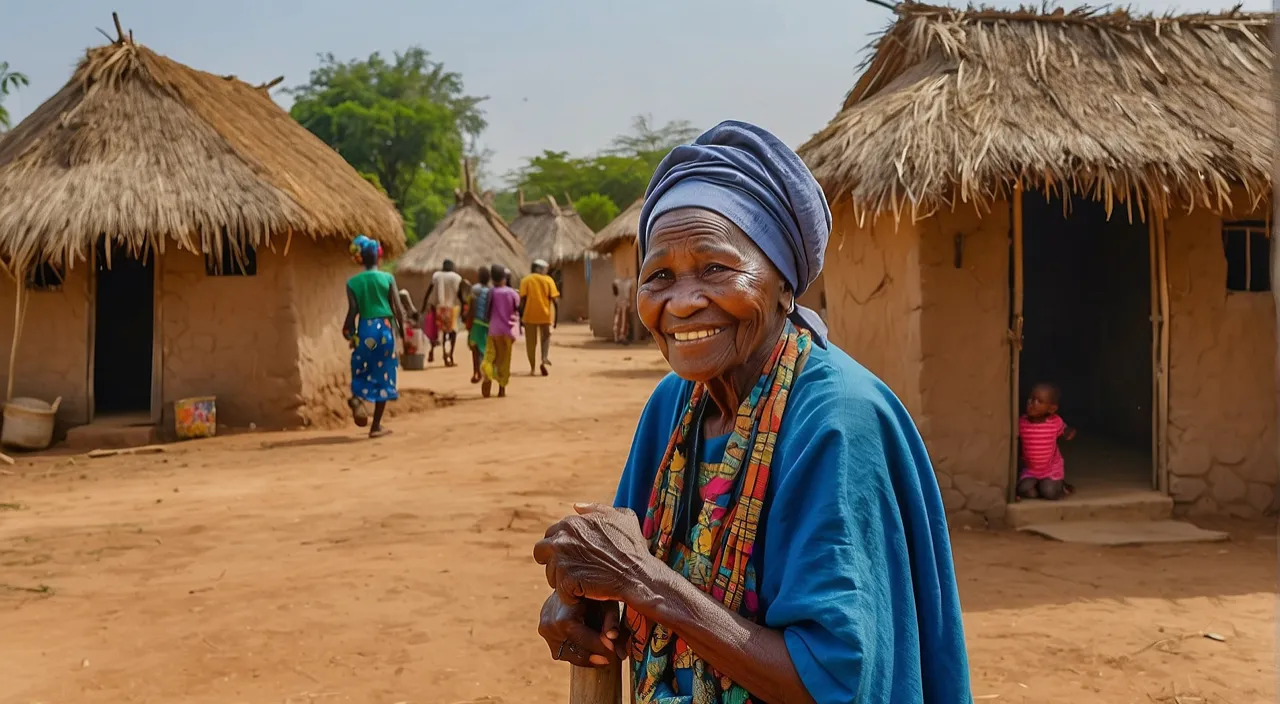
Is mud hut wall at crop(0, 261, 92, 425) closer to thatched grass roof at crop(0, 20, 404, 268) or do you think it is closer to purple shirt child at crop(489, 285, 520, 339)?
thatched grass roof at crop(0, 20, 404, 268)

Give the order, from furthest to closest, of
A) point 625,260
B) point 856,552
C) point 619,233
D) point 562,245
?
1. point 562,245
2. point 625,260
3. point 619,233
4. point 856,552

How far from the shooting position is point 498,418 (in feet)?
34.5

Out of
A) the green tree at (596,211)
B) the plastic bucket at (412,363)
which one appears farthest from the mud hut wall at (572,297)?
the plastic bucket at (412,363)

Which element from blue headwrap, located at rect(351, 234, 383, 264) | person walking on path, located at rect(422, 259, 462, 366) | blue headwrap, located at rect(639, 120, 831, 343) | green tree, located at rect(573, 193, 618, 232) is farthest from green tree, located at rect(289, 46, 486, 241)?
blue headwrap, located at rect(639, 120, 831, 343)

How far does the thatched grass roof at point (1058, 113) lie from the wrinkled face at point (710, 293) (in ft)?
14.6

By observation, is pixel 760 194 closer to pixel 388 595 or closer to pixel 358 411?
pixel 388 595

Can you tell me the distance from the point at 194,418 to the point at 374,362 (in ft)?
5.97

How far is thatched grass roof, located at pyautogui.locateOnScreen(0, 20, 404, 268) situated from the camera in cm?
897

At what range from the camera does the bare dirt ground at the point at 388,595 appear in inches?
150

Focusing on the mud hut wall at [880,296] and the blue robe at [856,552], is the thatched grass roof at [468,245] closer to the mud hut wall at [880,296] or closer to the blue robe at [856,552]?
the mud hut wall at [880,296]

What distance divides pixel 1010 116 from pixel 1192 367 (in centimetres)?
200

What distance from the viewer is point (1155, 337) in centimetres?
661

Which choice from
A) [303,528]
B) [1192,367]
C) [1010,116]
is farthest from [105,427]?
[1192,367]

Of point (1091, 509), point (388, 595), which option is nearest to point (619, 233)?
point (1091, 509)
